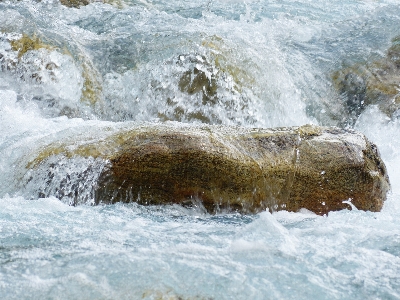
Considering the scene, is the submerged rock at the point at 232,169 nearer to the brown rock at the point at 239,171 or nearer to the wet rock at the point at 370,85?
the brown rock at the point at 239,171

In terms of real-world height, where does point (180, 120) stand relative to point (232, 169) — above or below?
below

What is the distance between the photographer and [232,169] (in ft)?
14.3

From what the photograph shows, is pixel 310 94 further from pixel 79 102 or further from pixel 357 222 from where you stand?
pixel 357 222

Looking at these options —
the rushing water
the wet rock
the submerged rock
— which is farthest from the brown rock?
the wet rock

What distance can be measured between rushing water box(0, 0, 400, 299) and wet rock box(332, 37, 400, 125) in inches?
6.1

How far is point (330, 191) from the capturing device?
4512 mm

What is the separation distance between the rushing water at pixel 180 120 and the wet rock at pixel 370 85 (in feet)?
0.51

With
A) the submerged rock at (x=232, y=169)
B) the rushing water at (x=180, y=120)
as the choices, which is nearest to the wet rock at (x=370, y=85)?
the rushing water at (x=180, y=120)

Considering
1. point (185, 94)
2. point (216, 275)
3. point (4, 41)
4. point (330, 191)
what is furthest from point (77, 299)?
point (4, 41)

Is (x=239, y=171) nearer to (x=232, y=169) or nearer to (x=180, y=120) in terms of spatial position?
(x=232, y=169)

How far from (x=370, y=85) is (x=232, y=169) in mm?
4563

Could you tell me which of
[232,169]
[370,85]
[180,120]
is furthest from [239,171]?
[370,85]

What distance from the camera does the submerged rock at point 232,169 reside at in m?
4.34

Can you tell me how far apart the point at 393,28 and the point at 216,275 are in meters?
7.90
